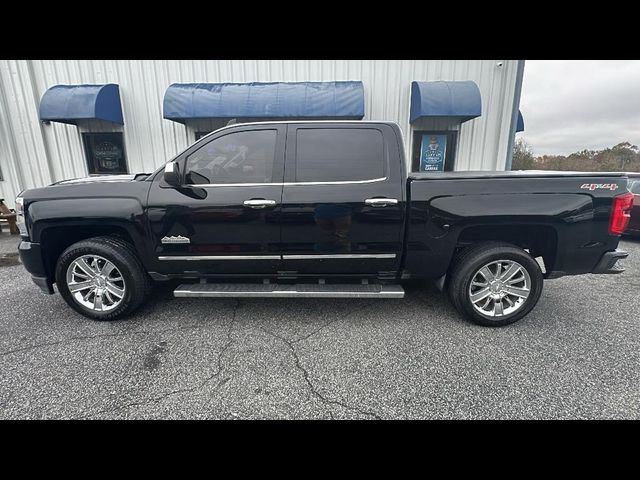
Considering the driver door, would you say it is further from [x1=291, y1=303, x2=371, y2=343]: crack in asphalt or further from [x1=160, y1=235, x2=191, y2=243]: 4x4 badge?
[x1=291, y1=303, x2=371, y2=343]: crack in asphalt

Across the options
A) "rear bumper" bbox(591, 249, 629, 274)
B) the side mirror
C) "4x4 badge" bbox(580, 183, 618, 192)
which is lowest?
"rear bumper" bbox(591, 249, 629, 274)

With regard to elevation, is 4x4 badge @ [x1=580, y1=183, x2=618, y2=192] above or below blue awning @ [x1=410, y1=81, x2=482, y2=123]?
below

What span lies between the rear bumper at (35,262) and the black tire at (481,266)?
4.36m

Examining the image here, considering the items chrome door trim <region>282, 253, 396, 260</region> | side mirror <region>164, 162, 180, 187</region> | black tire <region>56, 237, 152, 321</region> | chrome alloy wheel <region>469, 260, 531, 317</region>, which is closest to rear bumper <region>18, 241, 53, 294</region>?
black tire <region>56, 237, 152, 321</region>

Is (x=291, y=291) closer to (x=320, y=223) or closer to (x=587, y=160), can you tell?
(x=320, y=223)

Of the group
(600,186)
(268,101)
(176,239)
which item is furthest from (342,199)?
(268,101)

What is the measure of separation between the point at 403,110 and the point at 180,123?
19.3 ft

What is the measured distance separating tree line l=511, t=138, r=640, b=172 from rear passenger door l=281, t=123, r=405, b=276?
86.1 ft

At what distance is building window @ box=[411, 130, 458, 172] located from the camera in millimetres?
8211

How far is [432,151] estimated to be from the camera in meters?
8.31

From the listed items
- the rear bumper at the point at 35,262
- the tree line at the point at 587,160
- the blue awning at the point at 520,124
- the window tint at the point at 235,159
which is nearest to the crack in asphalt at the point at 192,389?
the window tint at the point at 235,159

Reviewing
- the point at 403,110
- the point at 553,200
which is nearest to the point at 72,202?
the point at 553,200

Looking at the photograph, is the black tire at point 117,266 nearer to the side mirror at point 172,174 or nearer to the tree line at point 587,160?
the side mirror at point 172,174

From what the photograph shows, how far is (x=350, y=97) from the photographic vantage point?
718 centimetres
